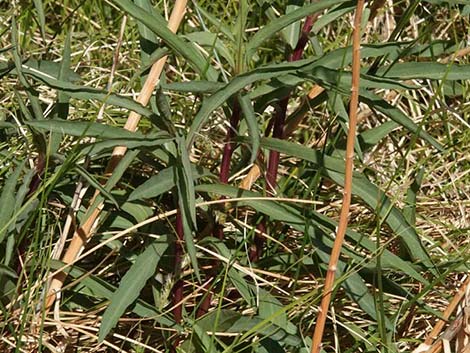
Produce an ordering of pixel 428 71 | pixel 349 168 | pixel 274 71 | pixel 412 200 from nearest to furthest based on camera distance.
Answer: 1. pixel 349 168
2. pixel 274 71
3. pixel 428 71
4. pixel 412 200

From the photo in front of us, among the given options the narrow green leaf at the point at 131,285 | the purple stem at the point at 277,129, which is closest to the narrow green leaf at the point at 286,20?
the purple stem at the point at 277,129

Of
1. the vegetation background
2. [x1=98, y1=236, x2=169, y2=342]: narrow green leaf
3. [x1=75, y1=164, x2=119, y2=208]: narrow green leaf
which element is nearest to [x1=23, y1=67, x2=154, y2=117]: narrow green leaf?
the vegetation background

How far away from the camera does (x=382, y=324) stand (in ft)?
4.75

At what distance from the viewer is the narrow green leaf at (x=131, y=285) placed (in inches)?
55.7

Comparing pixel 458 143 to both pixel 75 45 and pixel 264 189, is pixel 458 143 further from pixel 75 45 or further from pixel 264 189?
pixel 75 45

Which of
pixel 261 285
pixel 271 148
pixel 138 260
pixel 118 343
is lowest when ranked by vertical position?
pixel 118 343

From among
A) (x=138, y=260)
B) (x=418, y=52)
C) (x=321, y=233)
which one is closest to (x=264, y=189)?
(x=321, y=233)

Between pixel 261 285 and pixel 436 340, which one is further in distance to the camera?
pixel 261 285

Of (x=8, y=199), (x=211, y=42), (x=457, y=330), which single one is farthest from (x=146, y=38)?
(x=457, y=330)

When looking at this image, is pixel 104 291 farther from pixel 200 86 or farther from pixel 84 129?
pixel 200 86

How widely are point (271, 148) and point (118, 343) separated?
1.42 feet

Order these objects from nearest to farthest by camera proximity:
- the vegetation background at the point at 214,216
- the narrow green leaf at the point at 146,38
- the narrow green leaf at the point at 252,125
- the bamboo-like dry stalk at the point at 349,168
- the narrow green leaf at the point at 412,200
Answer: the bamboo-like dry stalk at the point at 349,168 → the narrow green leaf at the point at 252,125 → the vegetation background at the point at 214,216 → the narrow green leaf at the point at 146,38 → the narrow green leaf at the point at 412,200

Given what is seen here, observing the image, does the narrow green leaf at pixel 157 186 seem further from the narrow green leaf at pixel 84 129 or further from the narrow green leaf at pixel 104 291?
the narrow green leaf at pixel 104 291

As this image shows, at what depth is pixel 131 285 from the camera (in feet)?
4.72
